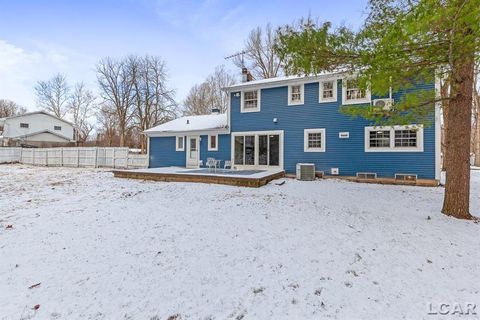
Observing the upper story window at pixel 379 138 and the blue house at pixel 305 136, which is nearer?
the blue house at pixel 305 136

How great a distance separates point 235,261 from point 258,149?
32.1 ft

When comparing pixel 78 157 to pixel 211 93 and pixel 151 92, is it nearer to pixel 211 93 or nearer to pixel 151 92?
pixel 151 92

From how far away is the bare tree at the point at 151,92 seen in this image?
90.9 ft

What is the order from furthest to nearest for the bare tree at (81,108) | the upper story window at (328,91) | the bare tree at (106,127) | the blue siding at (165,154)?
the bare tree at (81,108), the bare tree at (106,127), the blue siding at (165,154), the upper story window at (328,91)

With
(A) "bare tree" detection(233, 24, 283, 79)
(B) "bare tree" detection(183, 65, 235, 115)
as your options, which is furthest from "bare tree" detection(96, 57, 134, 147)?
(A) "bare tree" detection(233, 24, 283, 79)

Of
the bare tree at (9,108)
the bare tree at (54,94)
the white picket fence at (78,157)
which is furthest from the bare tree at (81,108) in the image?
the white picket fence at (78,157)

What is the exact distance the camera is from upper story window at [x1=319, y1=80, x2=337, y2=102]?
36.0 feet

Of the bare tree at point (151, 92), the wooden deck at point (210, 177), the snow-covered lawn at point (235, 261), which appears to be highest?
the bare tree at point (151, 92)

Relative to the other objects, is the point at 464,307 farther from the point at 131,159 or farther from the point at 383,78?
the point at 131,159

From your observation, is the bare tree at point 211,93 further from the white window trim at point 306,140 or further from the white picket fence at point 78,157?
the white window trim at point 306,140

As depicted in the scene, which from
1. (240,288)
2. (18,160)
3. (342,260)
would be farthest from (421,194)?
(18,160)

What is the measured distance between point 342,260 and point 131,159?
1671 centimetres

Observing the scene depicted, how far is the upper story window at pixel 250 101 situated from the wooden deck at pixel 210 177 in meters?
3.94

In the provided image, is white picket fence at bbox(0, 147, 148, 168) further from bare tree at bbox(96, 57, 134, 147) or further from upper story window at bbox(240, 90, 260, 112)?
bare tree at bbox(96, 57, 134, 147)
